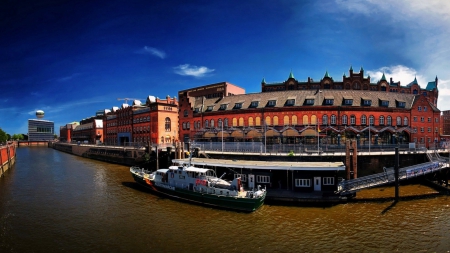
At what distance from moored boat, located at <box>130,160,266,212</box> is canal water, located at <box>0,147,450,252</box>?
105cm

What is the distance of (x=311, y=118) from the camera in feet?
167

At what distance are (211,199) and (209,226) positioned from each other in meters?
5.29

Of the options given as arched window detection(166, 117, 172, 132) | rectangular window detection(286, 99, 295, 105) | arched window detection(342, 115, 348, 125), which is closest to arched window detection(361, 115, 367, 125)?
arched window detection(342, 115, 348, 125)

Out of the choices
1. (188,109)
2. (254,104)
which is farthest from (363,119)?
(188,109)

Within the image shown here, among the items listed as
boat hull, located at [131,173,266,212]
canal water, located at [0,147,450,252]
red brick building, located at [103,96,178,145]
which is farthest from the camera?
red brick building, located at [103,96,178,145]

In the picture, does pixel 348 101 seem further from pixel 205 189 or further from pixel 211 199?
pixel 211 199

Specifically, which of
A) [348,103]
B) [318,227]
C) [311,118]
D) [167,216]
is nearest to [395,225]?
[318,227]

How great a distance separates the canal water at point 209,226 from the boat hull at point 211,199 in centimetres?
85

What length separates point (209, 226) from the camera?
22.4m

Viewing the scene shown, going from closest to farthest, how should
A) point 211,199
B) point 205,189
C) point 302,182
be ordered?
point 211,199
point 205,189
point 302,182

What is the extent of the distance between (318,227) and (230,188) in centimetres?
1036

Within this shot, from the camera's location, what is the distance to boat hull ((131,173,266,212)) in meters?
25.4

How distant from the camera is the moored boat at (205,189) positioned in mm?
25781

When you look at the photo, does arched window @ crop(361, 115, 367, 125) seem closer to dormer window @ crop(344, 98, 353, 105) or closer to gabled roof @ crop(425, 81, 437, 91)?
dormer window @ crop(344, 98, 353, 105)
